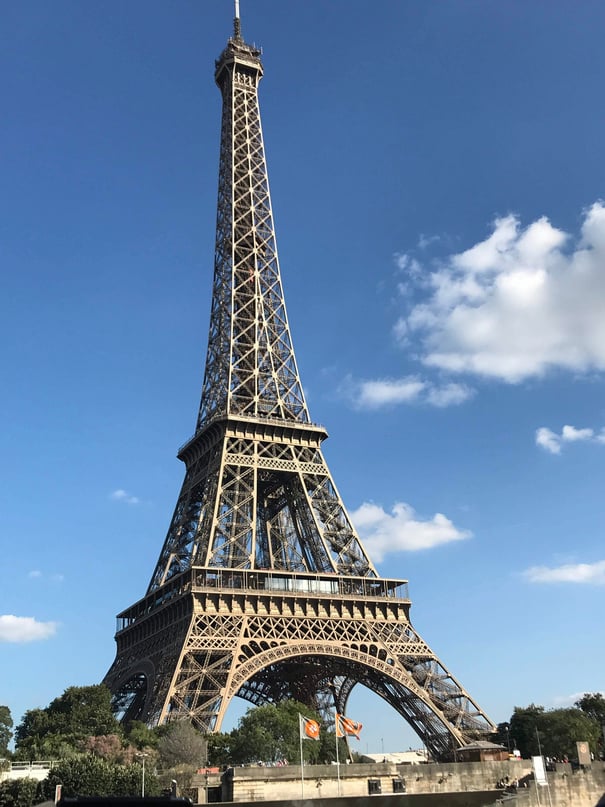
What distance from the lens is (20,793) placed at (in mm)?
44219

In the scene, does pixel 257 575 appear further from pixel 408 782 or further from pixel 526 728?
pixel 526 728

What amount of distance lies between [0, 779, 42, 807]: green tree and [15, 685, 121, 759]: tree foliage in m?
10.0

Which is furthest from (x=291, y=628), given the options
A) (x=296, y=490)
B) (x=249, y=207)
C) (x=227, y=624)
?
(x=249, y=207)

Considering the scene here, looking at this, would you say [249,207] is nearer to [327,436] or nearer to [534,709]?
[327,436]

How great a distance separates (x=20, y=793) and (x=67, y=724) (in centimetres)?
2056

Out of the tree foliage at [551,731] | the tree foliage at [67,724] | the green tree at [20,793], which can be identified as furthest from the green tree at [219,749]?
the tree foliage at [551,731]

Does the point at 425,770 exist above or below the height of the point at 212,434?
below

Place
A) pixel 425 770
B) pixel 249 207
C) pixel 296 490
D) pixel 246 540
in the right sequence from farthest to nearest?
pixel 249 207 → pixel 296 490 → pixel 246 540 → pixel 425 770

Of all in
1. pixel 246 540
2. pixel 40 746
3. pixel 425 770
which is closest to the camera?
pixel 425 770

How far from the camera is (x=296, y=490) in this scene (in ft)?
252

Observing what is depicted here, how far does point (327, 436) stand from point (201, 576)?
20.6 m

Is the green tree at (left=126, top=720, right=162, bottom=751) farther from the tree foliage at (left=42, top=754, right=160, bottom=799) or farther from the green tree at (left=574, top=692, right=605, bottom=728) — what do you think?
the green tree at (left=574, top=692, right=605, bottom=728)

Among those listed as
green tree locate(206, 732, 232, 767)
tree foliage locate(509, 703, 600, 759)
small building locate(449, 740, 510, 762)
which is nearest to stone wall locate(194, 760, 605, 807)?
small building locate(449, 740, 510, 762)

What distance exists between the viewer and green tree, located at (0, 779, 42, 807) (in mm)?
43847
